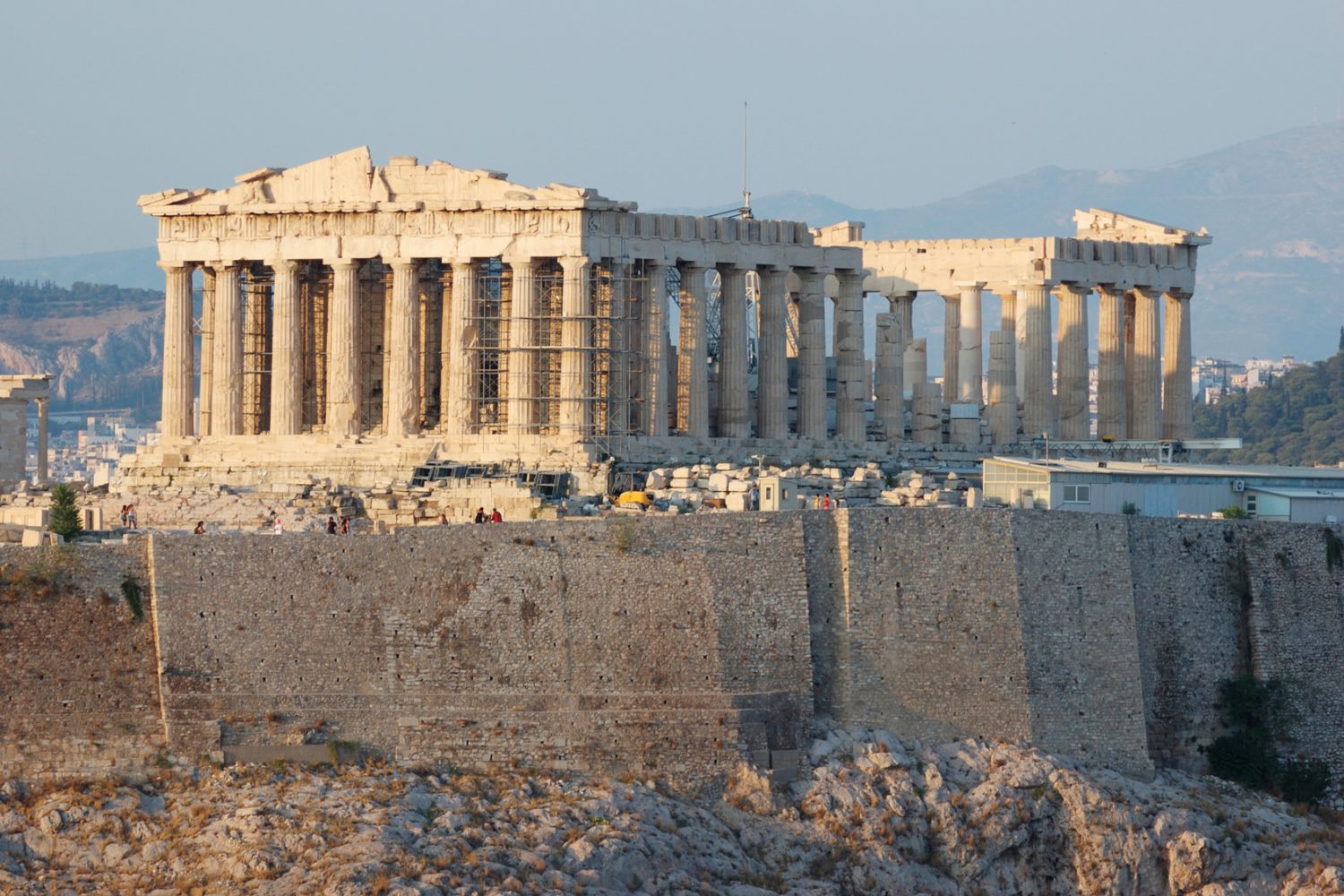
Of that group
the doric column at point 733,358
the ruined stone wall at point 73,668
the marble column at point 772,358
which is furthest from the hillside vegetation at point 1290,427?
the ruined stone wall at point 73,668

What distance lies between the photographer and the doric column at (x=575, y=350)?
96062 mm

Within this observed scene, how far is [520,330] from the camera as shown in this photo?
9694 centimetres

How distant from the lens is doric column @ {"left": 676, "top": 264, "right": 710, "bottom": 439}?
101m

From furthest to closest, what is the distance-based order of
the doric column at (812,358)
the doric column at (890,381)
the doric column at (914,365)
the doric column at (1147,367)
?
the doric column at (914,365) < the doric column at (1147,367) < the doric column at (890,381) < the doric column at (812,358)

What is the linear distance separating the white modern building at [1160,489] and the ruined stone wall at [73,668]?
27.3 m

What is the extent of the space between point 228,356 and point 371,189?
308 inches

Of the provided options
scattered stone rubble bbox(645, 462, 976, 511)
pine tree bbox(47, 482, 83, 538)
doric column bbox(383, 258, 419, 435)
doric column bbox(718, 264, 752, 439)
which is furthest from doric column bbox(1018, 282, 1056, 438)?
pine tree bbox(47, 482, 83, 538)

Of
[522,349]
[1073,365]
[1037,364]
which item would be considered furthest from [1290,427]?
[522,349]

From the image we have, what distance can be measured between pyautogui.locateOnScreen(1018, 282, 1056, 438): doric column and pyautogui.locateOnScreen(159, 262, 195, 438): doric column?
3015 centimetres

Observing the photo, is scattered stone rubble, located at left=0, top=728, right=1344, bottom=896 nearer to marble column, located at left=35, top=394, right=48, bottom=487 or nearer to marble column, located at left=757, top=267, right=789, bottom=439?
marble column, located at left=757, top=267, right=789, bottom=439

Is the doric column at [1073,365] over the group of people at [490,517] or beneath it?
over

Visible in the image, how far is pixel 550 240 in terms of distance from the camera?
3807 inches

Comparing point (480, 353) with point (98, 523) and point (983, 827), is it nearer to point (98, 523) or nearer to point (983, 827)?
point (98, 523)

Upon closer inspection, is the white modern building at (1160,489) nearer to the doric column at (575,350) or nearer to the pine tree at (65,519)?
the doric column at (575,350)
